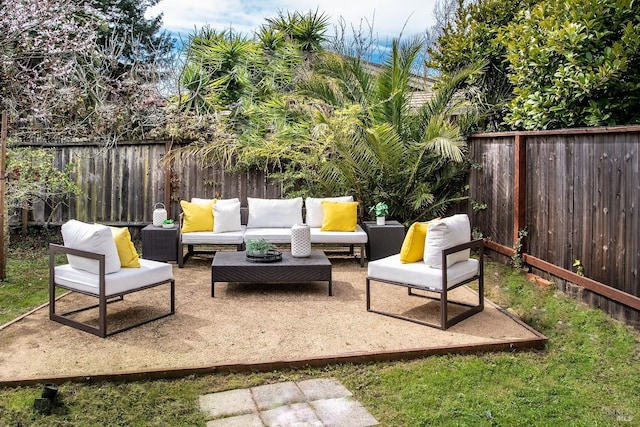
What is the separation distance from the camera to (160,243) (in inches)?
275

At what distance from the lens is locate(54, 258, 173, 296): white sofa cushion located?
14.4 feet

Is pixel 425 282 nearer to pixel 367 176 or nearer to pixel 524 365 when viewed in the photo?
pixel 524 365

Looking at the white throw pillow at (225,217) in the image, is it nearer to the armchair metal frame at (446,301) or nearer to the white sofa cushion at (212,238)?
the white sofa cushion at (212,238)

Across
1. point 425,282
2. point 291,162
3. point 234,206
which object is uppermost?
point 291,162

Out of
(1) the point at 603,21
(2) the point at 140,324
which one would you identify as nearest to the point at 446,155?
(1) the point at 603,21

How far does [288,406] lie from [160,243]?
4331 mm

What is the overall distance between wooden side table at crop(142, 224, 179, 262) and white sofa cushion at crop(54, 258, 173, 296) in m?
2.20

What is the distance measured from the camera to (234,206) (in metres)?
7.26

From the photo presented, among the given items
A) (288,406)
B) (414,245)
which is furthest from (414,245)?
(288,406)

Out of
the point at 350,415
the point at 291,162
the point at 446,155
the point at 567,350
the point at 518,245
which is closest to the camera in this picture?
the point at 350,415

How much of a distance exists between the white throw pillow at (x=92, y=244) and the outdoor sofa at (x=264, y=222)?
2.41 m

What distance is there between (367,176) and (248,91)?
3.83 m

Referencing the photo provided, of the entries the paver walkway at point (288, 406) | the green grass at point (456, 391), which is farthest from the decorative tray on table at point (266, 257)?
the paver walkway at point (288, 406)

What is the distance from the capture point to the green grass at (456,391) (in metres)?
3.00
